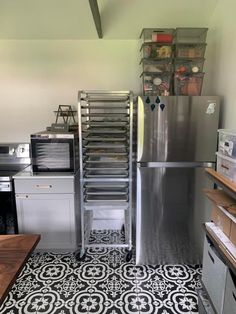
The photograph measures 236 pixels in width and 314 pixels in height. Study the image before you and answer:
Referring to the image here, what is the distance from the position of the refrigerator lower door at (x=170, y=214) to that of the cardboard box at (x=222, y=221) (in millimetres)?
603

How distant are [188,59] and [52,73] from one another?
58.6 inches

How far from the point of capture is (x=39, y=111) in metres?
2.82

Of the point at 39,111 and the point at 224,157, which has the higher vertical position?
the point at 39,111

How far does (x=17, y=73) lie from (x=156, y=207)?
2.12 meters

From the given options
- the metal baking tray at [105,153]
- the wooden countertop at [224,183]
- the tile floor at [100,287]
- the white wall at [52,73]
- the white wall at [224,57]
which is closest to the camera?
the wooden countertop at [224,183]

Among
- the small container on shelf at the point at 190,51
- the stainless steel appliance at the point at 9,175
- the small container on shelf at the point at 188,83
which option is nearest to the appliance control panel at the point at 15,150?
the stainless steel appliance at the point at 9,175

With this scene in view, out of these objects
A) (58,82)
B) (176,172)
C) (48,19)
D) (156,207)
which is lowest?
(156,207)

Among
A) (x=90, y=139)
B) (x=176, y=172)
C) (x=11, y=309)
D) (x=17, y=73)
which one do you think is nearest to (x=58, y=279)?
(x=11, y=309)

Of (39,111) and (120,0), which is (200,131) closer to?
(120,0)

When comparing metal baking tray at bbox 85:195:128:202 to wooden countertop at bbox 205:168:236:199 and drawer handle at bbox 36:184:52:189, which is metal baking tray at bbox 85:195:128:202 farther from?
wooden countertop at bbox 205:168:236:199

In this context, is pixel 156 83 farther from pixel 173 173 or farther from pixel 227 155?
pixel 227 155

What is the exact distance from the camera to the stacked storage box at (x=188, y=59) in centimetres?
223

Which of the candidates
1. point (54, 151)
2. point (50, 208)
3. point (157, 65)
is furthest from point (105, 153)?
point (157, 65)

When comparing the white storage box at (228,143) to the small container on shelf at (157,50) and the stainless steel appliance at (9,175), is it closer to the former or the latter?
the small container on shelf at (157,50)
